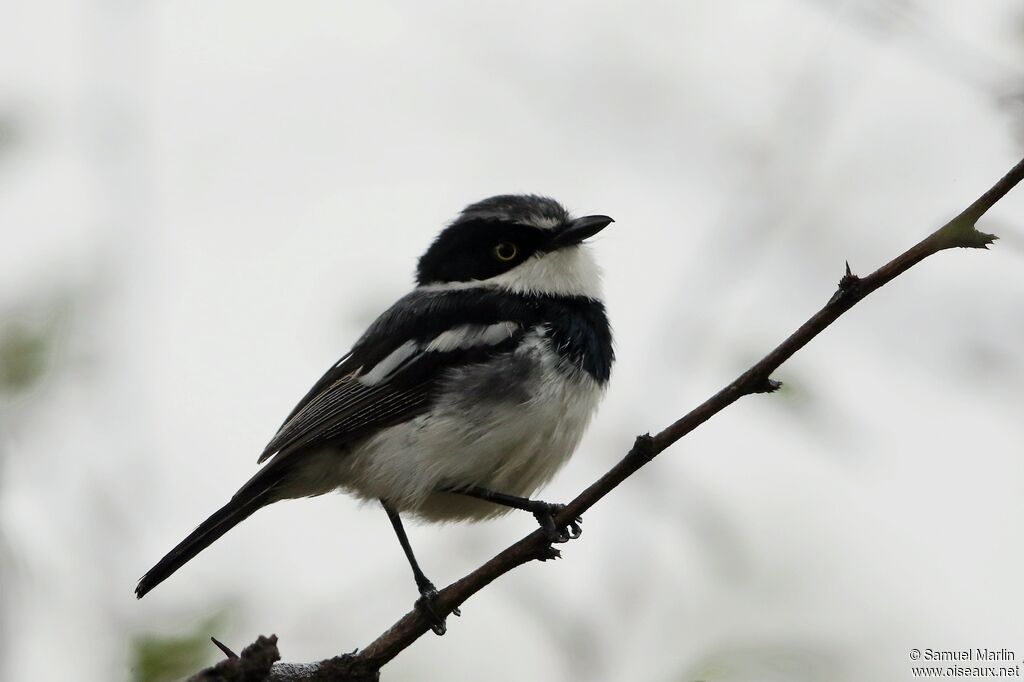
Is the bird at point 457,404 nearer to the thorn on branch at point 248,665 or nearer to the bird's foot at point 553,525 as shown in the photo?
the bird's foot at point 553,525

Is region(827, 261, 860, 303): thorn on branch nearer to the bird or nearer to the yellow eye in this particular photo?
the bird

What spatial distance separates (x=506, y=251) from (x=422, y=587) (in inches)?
72.2

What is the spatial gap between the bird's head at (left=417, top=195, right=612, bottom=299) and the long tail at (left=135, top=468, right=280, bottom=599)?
1469 millimetres

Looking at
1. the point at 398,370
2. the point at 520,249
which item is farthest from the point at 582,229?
the point at 398,370

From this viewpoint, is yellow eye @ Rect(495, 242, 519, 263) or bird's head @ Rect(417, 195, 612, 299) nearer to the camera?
bird's head @ Rect(417, 195, 612, 299)

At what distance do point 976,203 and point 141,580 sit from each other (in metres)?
3.48

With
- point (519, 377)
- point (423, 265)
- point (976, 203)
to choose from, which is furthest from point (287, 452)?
point (976, 203)

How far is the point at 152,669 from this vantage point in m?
3.71

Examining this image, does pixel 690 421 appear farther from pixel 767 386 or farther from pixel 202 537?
pixel 202 537

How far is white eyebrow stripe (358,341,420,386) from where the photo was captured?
4.92 meters

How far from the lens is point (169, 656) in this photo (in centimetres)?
378

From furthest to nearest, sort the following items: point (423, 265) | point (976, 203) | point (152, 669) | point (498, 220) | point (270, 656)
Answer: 1. point (423, 265)
2. point (498, 220)
3. point (152, 669)
4. point (270, 656)
5. point (976, 203)

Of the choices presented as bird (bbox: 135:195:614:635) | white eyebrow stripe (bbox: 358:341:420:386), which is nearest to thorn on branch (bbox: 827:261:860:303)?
bird (bbox: 135:195:614:635)

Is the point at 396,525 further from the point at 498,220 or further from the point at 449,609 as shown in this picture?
the point at 498,220
